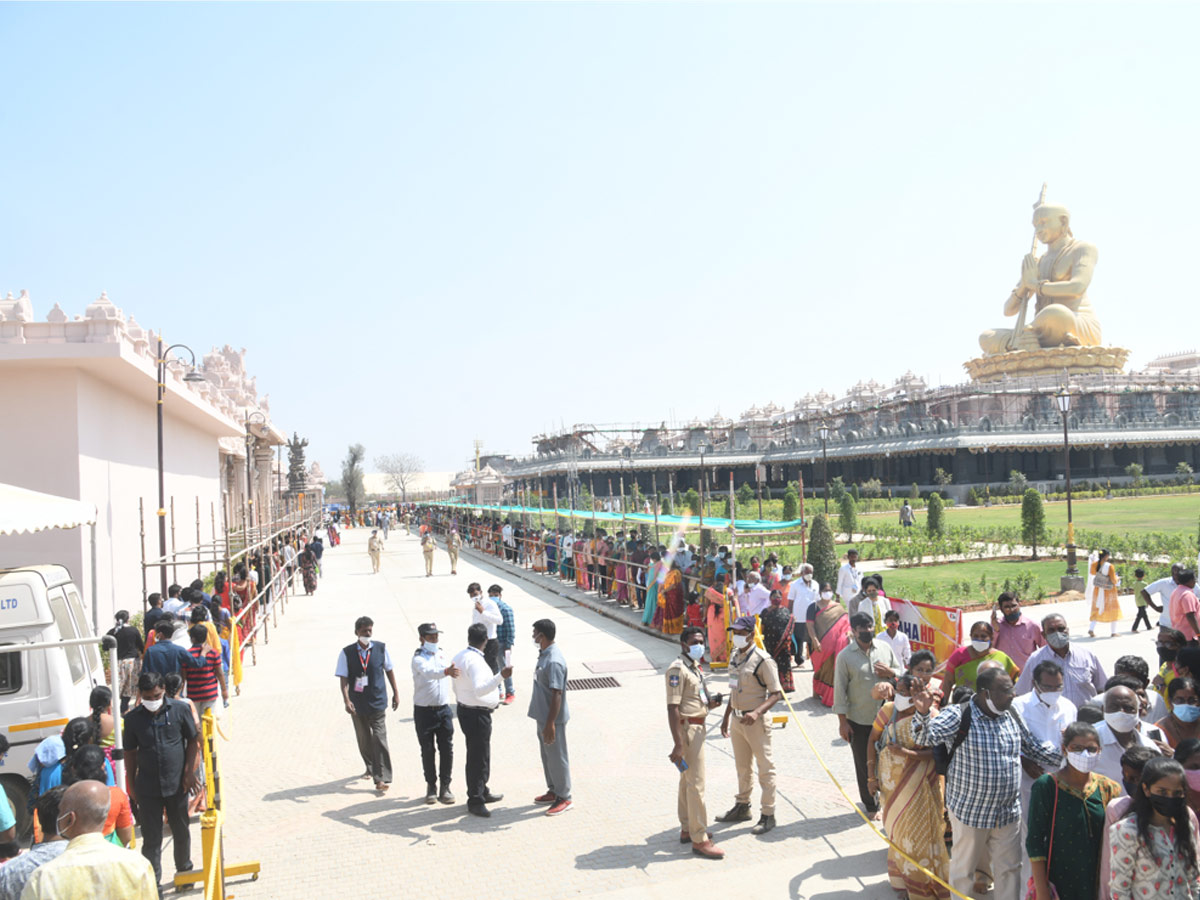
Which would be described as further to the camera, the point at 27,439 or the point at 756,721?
the point at 27,439

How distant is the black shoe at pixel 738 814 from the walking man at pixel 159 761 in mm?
4080

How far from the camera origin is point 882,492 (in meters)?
50.8

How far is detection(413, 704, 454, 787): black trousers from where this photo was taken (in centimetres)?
734

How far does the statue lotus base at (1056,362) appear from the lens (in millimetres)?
56000

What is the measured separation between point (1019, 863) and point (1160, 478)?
57024 mm

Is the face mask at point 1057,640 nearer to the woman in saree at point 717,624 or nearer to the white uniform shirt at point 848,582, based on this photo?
the woman in saree at point 717,624

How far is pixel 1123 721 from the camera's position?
458 centimetres

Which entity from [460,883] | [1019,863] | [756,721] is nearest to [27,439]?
[460,883]

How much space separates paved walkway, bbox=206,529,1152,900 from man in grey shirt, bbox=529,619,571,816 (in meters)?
0.24

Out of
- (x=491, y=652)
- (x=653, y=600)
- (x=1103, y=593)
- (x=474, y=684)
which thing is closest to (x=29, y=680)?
(x=474, y=684)

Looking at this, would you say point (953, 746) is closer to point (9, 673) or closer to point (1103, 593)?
point (9, 673)

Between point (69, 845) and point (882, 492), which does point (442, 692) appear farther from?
point (882, 492)

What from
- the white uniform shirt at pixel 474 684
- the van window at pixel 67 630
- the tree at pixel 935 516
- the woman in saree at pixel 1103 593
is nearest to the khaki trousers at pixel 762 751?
the white uniform shirt at pixel 474 684

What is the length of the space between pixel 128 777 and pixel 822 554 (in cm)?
1327
